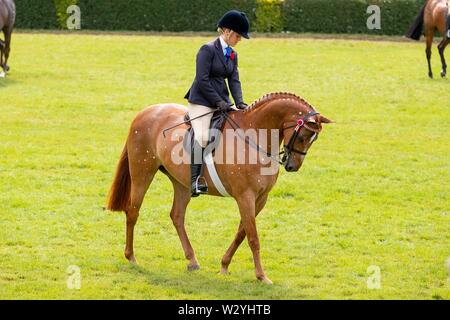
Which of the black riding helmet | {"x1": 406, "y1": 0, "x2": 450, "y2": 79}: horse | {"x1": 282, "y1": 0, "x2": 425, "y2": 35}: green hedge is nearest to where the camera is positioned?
the black riding helmet

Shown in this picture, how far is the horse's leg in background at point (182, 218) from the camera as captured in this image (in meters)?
11.5

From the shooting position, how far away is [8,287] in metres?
10.7

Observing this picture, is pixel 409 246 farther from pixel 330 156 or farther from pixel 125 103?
pixel 125 103

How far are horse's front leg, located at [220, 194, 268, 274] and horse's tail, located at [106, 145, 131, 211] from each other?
5.08 ft

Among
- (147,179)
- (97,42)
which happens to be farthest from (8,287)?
(97,42)

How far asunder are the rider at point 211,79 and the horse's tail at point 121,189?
126 cm

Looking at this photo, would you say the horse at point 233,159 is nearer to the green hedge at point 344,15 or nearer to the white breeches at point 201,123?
the white breeches at point 201,123

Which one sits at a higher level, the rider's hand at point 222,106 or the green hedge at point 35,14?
the rider's hand at point 222,106

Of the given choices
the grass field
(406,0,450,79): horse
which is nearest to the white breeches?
the grass field

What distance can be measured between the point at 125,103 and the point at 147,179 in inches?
423

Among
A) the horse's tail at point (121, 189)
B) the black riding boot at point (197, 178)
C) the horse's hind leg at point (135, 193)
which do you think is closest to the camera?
the black riding boot at point (197, 178)

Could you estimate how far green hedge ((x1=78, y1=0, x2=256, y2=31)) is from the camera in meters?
32.4
